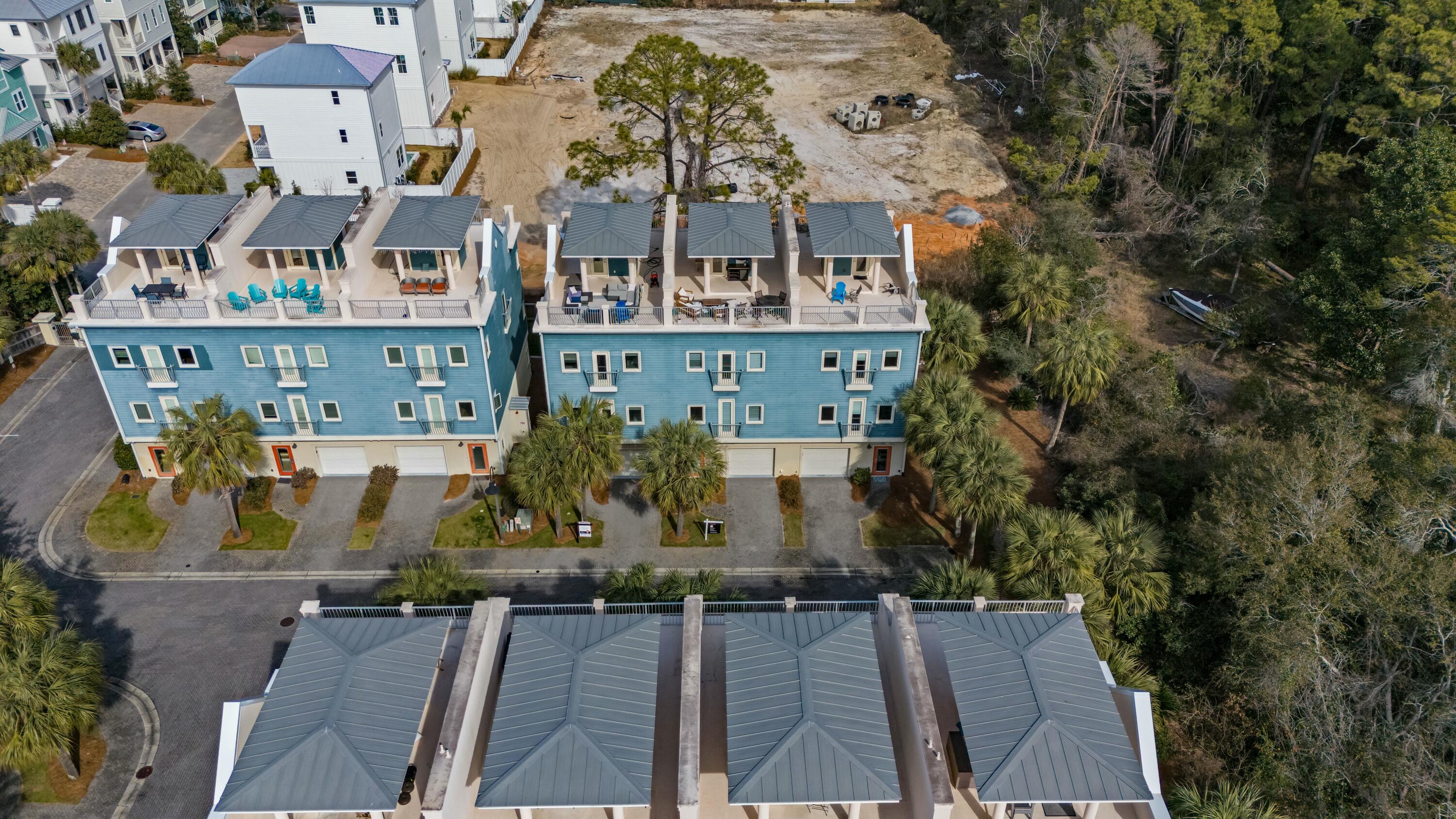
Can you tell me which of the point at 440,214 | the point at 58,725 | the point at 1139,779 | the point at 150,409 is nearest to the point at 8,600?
the point at 58,725

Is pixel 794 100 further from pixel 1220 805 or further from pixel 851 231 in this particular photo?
pixel 1220 805

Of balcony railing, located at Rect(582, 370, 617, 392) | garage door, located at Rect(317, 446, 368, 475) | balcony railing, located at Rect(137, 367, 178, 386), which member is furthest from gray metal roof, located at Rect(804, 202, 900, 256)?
balcony railing, located at Rect(137, 367, 178, 386)

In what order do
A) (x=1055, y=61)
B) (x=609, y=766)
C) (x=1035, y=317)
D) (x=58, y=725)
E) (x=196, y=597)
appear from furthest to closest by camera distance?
(x=1055, y=61) < (x=1035, y=317) < (x=196, y=597) < (x=58, y=725) < (x=609, y=766)

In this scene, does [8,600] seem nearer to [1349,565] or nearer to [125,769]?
[125,769]

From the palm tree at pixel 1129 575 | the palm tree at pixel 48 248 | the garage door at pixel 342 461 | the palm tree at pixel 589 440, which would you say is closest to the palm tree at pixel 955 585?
the palm tree at pixel 1129 575

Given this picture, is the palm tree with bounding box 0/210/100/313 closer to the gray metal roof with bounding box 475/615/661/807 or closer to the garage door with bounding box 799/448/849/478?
the garage door with bounding box 799/448/849/478

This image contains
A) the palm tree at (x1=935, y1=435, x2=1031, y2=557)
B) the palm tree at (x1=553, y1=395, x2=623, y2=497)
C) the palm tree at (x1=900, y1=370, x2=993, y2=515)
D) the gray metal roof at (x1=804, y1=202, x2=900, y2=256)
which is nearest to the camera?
the palm tree at (x1=935, y1=435, x2=1031, y2=557)
